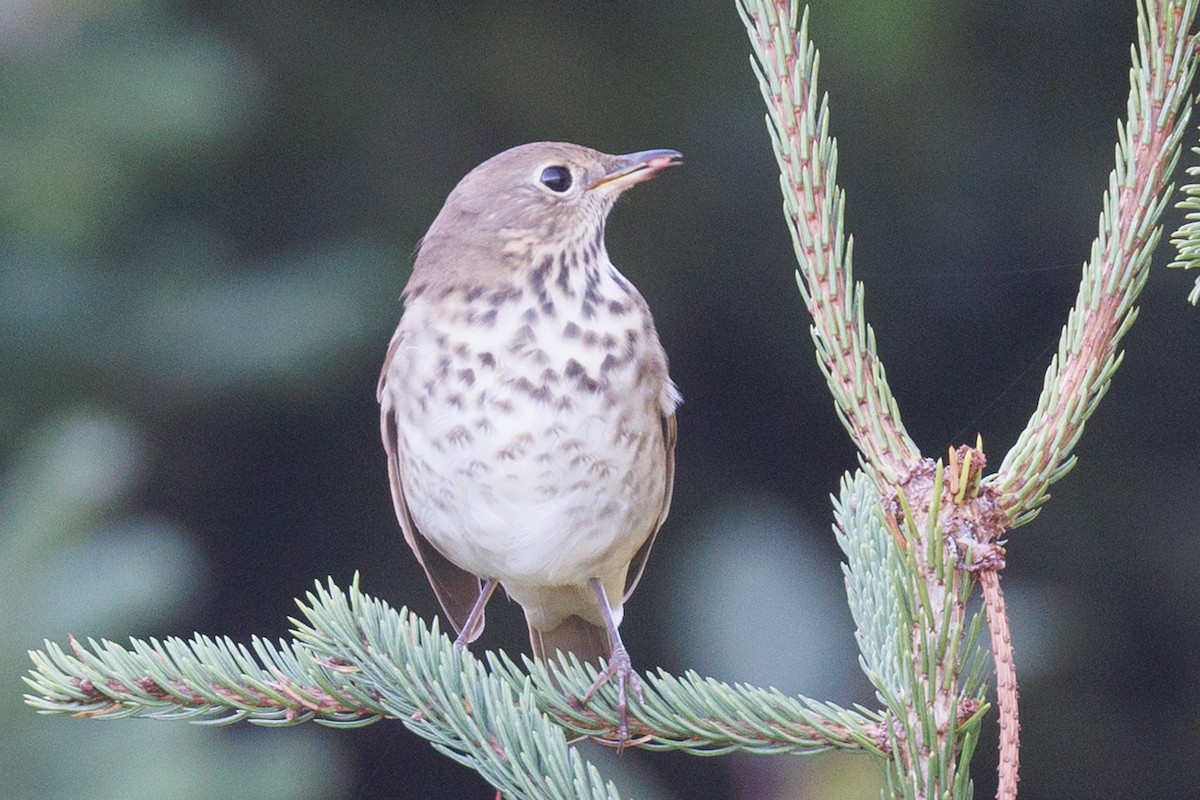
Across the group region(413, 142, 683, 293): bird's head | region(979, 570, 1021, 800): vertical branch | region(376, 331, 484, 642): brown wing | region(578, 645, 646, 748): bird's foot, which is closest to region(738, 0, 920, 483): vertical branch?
region(979, 570, 1021, 800): vertical branch

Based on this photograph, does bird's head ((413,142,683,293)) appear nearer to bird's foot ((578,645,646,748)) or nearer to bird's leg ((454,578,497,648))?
bird's leg ((454,578,497,648))

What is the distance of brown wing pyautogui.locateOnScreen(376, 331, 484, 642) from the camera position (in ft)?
8.79

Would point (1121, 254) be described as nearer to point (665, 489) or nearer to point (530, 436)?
point (530, 436)

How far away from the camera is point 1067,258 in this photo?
3.65 m

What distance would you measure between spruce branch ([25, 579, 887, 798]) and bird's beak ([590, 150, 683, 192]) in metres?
1.07

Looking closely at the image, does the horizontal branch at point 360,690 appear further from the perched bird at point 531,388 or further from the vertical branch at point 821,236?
the perched bird at point 531,388

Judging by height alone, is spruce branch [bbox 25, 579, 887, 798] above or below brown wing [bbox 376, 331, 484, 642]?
below

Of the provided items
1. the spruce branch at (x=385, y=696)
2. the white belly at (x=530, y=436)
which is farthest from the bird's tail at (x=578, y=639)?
the spruce branch at (x=385, y=696)

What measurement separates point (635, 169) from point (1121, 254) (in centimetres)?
124

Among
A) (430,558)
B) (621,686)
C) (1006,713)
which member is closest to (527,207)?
(430,558)

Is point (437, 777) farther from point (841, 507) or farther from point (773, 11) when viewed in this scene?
point (773, 11)

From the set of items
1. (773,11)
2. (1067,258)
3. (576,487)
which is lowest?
(576,487)

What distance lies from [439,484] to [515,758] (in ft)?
3.03

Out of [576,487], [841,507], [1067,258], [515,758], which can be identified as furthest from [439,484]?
[1067,258]
